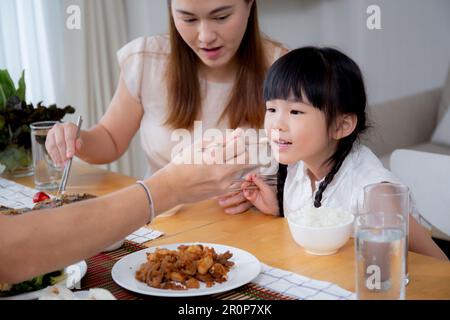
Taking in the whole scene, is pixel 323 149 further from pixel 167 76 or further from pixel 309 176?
pixel 167 76

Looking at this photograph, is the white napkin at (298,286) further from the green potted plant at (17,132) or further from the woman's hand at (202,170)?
the green potted plant at (17,132)

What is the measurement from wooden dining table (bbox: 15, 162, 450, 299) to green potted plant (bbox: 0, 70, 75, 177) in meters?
0.33

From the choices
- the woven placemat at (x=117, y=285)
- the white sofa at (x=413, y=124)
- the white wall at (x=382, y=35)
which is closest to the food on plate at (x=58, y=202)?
the woven placemat at (x=117, y=285)

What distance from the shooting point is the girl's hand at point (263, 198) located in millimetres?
1478

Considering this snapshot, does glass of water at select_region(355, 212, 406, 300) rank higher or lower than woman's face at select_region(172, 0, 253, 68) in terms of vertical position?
lower

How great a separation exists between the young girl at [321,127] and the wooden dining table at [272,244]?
10 centimetres

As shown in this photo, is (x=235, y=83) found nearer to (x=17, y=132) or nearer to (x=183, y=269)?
(x=17, y=132)

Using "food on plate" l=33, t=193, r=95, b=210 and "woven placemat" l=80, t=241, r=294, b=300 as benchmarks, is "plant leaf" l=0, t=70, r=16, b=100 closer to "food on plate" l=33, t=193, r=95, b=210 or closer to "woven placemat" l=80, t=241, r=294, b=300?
"food on plate" l=33, t=193, r=95, b=210

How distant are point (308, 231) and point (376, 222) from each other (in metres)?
0.23

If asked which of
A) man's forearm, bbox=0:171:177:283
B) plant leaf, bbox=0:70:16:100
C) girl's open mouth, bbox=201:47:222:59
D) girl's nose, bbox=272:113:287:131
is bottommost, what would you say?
man's forearm, bbox=0:171:177:283

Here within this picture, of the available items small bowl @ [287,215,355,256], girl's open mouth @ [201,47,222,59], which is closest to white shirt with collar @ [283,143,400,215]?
small bowl @ [287,215,355,256]

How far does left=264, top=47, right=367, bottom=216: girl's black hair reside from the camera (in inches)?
57.0

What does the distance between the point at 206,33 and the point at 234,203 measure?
52cm
